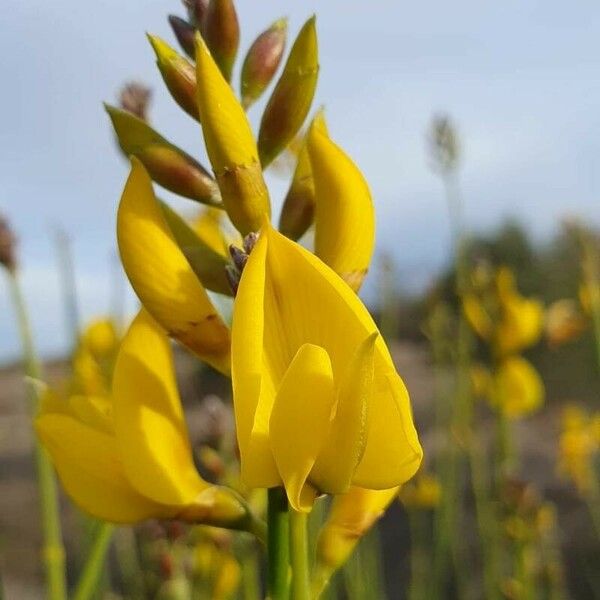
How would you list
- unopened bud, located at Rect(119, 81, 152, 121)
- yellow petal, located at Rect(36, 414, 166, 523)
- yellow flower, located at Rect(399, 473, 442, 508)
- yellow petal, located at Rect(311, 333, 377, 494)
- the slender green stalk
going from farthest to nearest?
the slender green stalk
yellow flower, located at Rect(399, 473, 442, 508)
unopened bud, located at Rect(119, 81, 152, 121)
yellow petal, located at Rect(36, 414, 166, 523)
yellow petal, located at Rect(311, 333, 377, 494)

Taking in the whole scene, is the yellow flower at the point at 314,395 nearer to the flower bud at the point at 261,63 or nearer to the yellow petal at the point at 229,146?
the yellow petal at the point at 229,146

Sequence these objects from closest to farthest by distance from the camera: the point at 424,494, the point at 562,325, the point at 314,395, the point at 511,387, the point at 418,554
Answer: the point at 314,395
the point at 511,387
the point at 562,325
the point at 424,494
the point at 418,554

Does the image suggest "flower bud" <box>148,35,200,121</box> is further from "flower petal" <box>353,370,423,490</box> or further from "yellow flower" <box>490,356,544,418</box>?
"yellow flower" <box>490,356,544,418</box>

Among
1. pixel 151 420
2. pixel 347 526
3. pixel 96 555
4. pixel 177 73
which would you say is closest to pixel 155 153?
pixel 177 73

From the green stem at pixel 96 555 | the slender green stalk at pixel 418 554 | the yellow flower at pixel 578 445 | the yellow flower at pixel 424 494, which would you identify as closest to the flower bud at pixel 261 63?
the green stem at pixel 96 555

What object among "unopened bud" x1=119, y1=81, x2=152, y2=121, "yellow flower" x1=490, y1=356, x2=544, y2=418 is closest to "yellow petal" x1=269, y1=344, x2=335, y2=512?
"unopened bud" x1=119, y1=81, x2=152, y2=121

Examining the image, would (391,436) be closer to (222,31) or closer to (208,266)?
(208,266)
